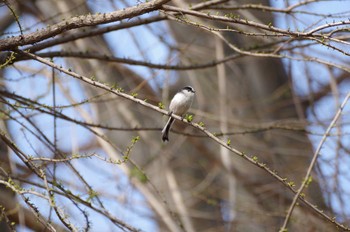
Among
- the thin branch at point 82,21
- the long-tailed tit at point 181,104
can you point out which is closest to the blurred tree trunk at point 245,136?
the long-tailed tit at point 181,104

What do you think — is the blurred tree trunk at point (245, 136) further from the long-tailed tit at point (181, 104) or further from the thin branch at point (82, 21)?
the thin branch at point (82, 21)

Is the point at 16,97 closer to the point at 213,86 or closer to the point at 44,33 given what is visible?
the point at 44,33

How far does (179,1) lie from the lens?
3.87 meters

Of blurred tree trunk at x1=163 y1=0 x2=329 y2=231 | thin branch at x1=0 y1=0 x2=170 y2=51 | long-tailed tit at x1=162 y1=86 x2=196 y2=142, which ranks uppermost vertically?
blurred tree trunk at x1=163 y1=0 x2=329 y2=231

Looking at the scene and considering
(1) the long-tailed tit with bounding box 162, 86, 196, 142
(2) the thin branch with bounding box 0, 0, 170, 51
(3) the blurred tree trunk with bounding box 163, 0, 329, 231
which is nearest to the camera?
(2) the thin branch with bounding box 0, 0, 170, 51

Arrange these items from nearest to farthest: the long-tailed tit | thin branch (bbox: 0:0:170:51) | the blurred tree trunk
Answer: thin branch (bbox: 0:0:170:51), the long-tailed tit, the blurred tree trunk

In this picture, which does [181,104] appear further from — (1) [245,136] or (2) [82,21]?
(1) [245,136]

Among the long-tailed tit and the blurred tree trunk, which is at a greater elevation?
the blurred tree trunk

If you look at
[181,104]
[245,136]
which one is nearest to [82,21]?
[181,104]

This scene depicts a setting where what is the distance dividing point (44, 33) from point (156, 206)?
265cm

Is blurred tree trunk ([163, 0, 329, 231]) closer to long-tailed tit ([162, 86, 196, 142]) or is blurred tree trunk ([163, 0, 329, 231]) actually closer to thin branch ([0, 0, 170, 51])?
long-tailed tit ([162, 86, 196, 142])

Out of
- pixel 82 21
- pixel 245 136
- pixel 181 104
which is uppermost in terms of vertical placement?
pixel 245 136

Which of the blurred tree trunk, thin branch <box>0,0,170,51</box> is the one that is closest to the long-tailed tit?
thin branch <box>0,0,170,51</box>

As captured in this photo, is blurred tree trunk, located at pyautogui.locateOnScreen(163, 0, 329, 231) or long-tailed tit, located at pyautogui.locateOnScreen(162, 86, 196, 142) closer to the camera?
long-tailed tit, located at pyautogui.locateOnScreen(162, 86, 196, 142)
